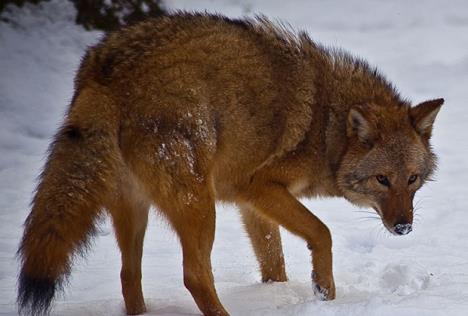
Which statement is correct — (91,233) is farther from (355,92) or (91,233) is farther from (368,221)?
(368,221)

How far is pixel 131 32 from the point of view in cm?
590

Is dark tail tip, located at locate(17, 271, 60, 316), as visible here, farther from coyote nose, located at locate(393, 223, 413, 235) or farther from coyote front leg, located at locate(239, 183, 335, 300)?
coyote nose, located at locate(393, 223, 413, 235)

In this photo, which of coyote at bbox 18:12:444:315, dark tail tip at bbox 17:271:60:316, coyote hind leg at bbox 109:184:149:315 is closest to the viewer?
dark tail tip at bbox 17:271:60:316

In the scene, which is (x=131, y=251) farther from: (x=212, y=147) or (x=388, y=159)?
(x=388, y=159)

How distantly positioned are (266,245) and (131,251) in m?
1.42

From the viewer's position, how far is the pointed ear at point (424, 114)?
6.24 meters

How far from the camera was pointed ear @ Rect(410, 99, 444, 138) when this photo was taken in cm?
624

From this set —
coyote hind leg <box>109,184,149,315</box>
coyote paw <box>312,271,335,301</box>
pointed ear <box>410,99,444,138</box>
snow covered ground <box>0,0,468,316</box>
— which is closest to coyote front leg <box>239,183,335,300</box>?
coyote paw <box>312,271,335,301</box>

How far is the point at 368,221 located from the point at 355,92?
7.65 ft

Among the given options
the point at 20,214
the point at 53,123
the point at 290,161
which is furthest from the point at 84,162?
the point at 53,123

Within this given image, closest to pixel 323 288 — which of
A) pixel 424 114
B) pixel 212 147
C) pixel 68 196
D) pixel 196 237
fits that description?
pixel 196 237

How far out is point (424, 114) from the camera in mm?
6250

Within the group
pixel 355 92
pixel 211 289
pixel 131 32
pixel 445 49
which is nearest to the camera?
pixel 211 289

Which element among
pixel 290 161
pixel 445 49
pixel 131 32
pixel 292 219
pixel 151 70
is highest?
pixel 445 49
